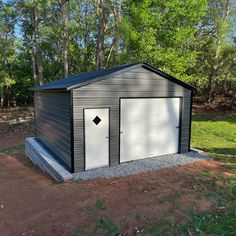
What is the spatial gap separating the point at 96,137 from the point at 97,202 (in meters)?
2.11

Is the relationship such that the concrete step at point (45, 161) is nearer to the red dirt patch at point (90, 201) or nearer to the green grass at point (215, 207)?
the red dirt patch at point (90, 201)

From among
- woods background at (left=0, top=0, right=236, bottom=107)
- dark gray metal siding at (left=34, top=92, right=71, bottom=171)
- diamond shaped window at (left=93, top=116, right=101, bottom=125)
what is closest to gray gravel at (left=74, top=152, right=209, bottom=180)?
dark gray metal siding at (left=34, top=92, right=71, bottom=171)

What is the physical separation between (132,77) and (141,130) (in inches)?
62.0

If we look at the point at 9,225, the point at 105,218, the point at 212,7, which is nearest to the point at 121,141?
the point at 105,218

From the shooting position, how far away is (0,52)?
20.9 metres

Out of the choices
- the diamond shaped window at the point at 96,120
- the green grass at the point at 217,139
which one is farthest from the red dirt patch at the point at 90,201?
the green grass at the point at 217,139

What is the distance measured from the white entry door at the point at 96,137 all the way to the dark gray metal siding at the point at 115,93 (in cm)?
13

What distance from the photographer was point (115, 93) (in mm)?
6348

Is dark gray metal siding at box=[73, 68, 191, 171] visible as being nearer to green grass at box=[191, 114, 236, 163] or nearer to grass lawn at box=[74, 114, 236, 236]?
green grass at box=[191, 114, 236, 163]

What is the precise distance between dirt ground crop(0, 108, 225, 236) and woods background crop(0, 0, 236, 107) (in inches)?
320

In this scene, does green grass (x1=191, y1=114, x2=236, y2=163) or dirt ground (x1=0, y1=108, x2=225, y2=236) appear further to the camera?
green grass (x1=191, y1=114, x2=236, y2=163)

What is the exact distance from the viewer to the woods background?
1227 cm

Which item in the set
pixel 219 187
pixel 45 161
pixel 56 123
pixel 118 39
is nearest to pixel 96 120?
pixel 56 123

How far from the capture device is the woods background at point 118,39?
12.3 meters
